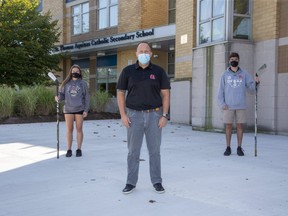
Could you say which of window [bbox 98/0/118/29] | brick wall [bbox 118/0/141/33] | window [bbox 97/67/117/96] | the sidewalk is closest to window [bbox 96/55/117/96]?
window [bbox 97/67/117/96]

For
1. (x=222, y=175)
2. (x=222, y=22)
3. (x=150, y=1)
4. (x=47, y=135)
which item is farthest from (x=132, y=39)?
(x=222, y=175)

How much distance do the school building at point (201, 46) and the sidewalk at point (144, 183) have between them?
3.26 metres

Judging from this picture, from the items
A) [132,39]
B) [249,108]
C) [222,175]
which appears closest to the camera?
[222,175]

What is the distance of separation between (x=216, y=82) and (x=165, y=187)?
7895 millimetres

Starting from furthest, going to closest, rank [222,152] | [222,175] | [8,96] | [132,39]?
[132,39] → [8,96] → [222,152] → [222,175]

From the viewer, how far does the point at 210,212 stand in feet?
13.7

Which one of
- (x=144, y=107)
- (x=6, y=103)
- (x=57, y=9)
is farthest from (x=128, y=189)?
(x=57, y=9)

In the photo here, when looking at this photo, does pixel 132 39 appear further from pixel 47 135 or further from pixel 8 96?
pixel 47 135

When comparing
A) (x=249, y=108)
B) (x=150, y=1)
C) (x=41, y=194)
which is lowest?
(x=41, y=194)

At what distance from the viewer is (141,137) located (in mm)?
5023

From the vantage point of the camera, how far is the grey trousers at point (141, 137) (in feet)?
16.3

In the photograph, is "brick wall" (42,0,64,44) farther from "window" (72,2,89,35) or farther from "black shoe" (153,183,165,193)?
"black shoe" (153,183,165,193)

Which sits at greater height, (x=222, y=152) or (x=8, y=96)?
(x=8, y=96)

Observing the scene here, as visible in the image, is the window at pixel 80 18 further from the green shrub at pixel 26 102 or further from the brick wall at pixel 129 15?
the green shrub at pixel 26 102
